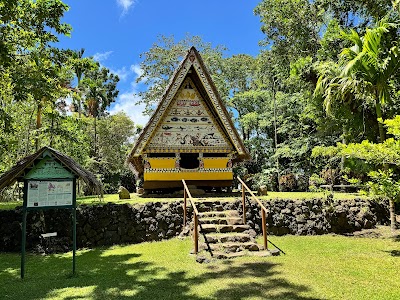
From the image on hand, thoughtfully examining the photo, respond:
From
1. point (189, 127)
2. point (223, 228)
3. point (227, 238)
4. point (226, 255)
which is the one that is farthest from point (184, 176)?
point (226, 255)

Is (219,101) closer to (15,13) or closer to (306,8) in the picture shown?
(15,13)

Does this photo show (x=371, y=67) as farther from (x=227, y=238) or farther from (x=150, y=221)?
(x=150, y=221)

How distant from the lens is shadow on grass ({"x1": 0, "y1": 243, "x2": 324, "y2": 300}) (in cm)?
536

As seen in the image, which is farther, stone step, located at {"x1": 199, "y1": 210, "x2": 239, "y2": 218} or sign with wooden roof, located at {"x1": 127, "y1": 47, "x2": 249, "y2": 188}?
sign with wooden roof, located at {"x1": 127, "y1": 47, "x2": 249, "y2": 188}

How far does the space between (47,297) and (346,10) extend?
18.2m

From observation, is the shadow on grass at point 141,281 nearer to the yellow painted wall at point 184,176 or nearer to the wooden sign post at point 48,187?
the wooden sign post at point 48,187

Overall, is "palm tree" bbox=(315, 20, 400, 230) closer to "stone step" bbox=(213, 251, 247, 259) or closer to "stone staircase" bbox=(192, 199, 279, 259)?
"stone staircase" bbox=(192, 199, 279, 259)

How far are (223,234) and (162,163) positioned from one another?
16.1ft

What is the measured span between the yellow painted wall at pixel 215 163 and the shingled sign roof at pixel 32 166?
20.0ft

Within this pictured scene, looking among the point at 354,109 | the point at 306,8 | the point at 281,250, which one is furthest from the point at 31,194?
the point at 306,8

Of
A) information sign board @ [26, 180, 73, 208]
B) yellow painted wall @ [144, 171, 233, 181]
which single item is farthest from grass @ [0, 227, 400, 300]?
yellow painted wall @ [144, 171, 233, 181]

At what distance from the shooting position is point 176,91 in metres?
12.5

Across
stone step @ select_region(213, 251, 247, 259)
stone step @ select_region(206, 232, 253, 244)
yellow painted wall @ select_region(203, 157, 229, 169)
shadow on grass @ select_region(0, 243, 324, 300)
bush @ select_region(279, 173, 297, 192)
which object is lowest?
shadow on grass @ select_region(0, 243, 324, 300)

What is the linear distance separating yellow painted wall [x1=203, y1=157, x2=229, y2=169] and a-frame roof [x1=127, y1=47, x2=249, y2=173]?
2.55 feet
